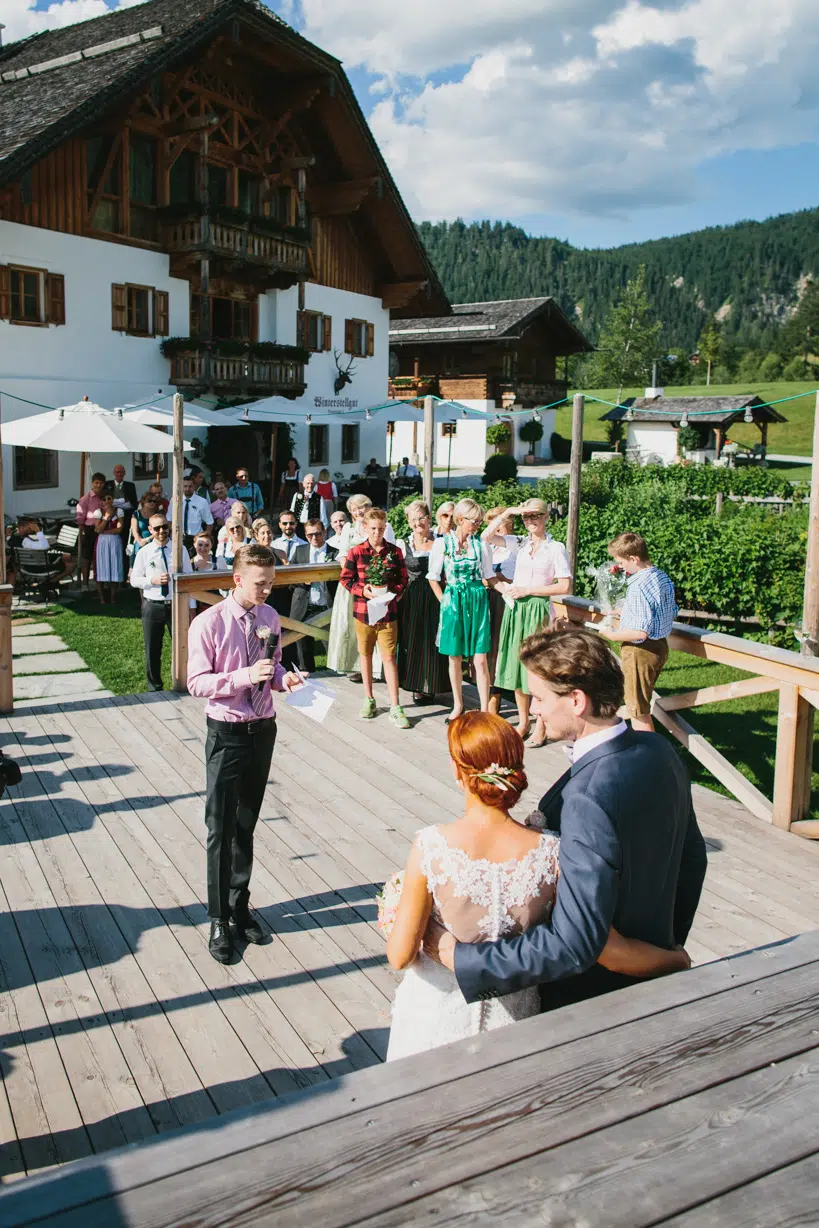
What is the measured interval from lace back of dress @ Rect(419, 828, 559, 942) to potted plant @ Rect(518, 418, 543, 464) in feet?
160

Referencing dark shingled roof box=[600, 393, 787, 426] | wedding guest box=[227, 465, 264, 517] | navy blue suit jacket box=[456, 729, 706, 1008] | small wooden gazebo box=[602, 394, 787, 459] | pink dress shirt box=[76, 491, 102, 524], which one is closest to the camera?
navy blue suit jacket box=[456, 729, 706, 1008]

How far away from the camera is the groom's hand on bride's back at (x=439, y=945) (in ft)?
8.54

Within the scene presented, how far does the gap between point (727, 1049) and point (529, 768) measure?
5.10 m

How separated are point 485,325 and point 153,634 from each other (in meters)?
41.8

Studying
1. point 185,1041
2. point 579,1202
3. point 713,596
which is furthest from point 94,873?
point 713,596

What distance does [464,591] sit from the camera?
7.74 meters

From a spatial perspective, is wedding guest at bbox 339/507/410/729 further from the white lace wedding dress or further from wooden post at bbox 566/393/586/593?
the white lace wedding dress

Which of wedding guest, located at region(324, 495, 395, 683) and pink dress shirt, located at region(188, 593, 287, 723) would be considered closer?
pink dress shirt, located at region(188, 593, 287, 723)

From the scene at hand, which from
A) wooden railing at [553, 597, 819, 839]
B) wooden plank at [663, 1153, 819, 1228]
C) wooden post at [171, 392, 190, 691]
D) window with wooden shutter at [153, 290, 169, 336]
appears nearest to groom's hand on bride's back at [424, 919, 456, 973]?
wooden plank at [663, 1153, 819, 1228]

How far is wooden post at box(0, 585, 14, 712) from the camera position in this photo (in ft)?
26.2

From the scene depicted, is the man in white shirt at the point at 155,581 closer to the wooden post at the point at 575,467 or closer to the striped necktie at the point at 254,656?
the wooden post at the point at 575,467

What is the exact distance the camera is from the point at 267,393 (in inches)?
1039

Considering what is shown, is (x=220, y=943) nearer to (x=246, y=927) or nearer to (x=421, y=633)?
(x=246, y=927)

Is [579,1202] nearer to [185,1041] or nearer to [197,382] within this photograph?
[185,1041]
